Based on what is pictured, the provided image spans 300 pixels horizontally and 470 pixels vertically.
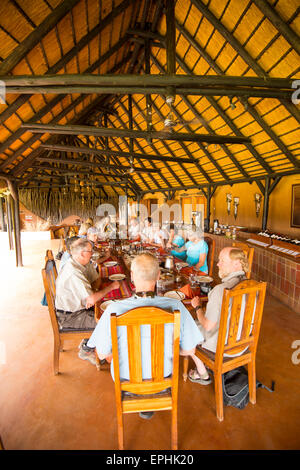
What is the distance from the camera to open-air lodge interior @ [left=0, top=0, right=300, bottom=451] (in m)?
1.93

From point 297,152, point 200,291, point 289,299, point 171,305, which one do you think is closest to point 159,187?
point 297,152

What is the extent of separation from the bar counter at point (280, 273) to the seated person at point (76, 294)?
3.43 metres

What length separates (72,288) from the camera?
2430mm

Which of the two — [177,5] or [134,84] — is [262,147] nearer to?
[177,5]

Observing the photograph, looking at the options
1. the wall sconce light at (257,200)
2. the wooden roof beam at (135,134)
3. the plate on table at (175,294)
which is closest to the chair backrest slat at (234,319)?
the plate on table at (175,294)

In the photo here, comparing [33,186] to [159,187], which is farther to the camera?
[33,186]

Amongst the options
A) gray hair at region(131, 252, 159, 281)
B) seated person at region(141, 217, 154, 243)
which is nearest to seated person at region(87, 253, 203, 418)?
gray hair at region(131, 252, 159, 281)

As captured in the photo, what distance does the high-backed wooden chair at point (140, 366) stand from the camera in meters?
1.29

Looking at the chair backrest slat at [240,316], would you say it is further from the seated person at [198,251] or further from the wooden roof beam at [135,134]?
the wooden roof beam at [135,134]

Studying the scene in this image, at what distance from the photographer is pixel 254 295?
6.00 ft

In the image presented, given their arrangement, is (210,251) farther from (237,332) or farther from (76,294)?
(76,294)

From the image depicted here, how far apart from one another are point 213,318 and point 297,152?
595 cm

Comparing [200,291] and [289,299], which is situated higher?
[200,291]

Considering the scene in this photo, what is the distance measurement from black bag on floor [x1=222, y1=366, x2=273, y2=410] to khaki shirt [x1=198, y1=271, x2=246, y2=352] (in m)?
0.41
